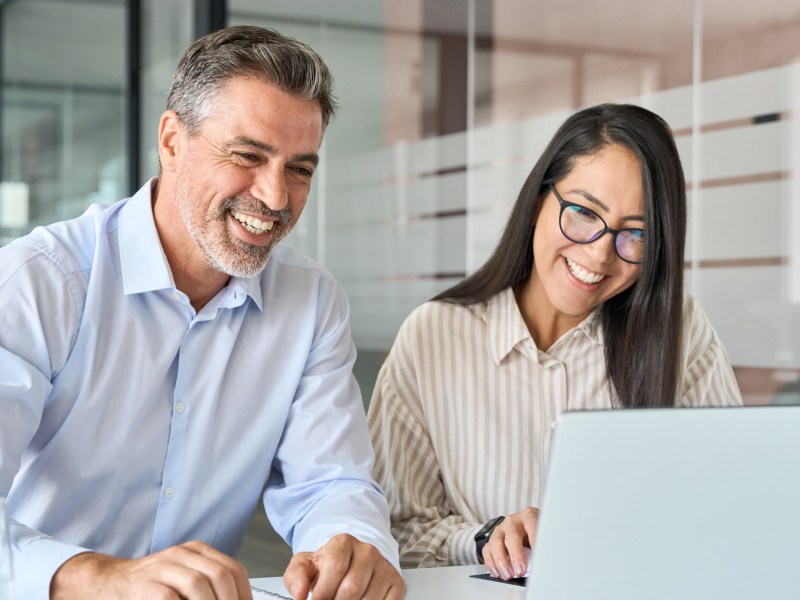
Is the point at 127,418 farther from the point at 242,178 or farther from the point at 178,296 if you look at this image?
the point at 242,178

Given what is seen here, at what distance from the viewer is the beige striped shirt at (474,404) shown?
2084mm

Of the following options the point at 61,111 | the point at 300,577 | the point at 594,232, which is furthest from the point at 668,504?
the point at 61,111

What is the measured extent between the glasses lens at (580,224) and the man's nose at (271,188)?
63cm

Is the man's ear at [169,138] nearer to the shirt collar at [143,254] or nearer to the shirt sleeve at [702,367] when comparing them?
the shirt collar at [143,254]

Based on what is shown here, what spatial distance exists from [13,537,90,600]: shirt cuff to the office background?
7.16 ft

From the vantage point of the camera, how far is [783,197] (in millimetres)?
2943

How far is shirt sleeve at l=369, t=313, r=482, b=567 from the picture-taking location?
6.49 ft

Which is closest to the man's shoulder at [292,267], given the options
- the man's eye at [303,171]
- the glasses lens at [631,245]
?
the man's eye at [303,171]

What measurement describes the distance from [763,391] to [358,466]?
161 cm

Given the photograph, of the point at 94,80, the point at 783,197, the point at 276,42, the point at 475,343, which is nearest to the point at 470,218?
the point at 783,197

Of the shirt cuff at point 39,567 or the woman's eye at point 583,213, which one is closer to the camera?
the shirt cuff at point 39,567

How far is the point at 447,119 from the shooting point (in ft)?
12.9

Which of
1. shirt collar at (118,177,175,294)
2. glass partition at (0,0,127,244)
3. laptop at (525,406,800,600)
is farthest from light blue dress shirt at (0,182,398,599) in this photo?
glass partition at (0,0,127,244)

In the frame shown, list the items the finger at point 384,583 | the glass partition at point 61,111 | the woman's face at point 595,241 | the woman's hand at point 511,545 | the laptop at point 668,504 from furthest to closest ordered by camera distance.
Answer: the glass partition at point 61,111, the woman's face at point 595,241, the woman's hand at point 511,545, the finger at point 384,583, the laptop at point 668,504
